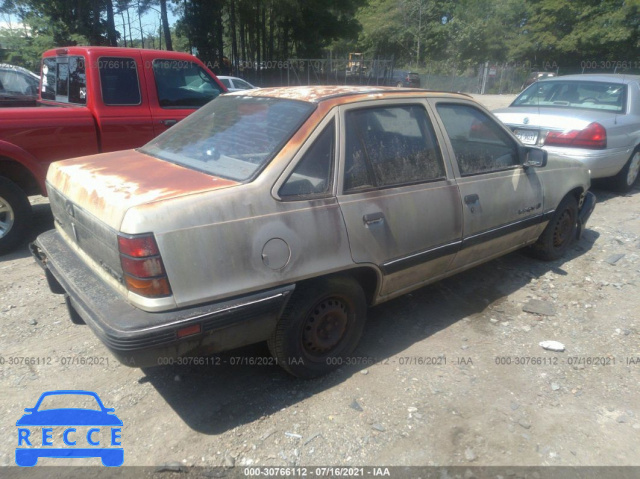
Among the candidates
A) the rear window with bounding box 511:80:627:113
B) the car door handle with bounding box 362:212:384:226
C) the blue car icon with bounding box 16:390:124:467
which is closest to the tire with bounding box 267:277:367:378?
the car door handle with bounding box 362:212:384:226

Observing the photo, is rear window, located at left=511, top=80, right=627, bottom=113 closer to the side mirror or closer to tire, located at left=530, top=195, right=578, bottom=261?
tire, located at left=530, top=195, right=578, bottom=261

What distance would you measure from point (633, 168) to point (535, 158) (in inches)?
169

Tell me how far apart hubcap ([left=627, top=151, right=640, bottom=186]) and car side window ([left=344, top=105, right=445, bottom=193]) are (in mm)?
5229

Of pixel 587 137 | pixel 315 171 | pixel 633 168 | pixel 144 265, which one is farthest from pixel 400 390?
pixel 633 168

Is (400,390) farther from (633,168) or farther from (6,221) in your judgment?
(633,168)

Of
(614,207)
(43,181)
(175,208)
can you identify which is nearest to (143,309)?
(175,208)

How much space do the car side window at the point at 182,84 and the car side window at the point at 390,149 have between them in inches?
127

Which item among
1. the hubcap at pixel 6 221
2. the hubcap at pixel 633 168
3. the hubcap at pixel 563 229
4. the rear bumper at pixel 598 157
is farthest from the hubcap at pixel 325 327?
the hubcap at pixel 633 168

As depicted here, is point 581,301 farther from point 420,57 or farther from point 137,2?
point 420,57

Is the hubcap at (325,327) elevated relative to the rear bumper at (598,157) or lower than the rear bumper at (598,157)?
lower

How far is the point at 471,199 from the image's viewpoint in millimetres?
3469

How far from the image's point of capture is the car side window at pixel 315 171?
2588mm

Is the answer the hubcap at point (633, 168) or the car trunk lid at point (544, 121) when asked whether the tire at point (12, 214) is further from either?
the hubcap at point (633, 168)

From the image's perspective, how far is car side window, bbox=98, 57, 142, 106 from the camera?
5031mm
